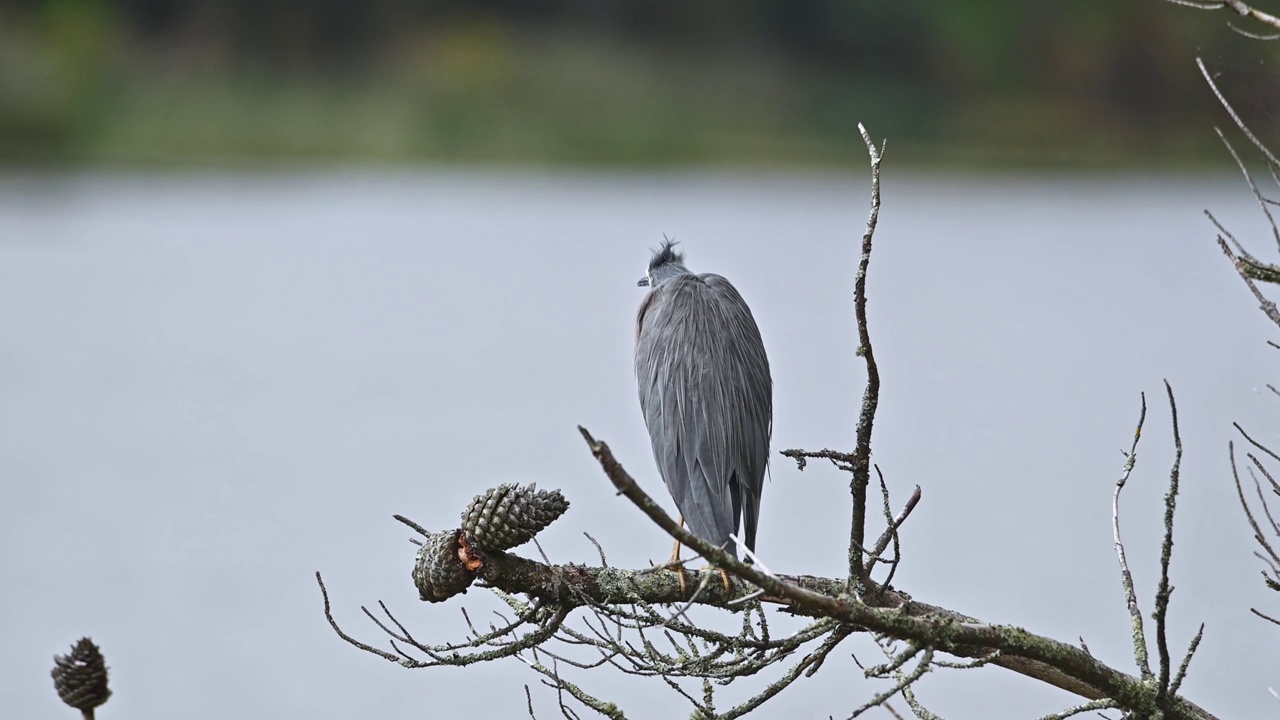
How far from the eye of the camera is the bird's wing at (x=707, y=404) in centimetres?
219

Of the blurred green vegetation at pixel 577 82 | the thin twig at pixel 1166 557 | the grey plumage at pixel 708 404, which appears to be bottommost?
the thin twig at pixel 1166 557

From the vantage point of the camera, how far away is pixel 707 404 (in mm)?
2229

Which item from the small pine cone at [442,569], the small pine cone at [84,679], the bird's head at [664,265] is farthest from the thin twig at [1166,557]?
the bird's head at [664,265]

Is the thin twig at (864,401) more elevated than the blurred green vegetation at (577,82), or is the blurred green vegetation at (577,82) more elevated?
the blurred green vegetation at (577,82)

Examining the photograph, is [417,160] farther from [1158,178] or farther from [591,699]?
[591,699]

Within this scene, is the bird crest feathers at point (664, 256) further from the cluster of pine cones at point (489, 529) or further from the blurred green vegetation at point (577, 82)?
the blurred green vegetation at point (577, 82)

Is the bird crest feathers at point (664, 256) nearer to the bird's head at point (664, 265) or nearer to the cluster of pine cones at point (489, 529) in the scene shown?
the bird's head at point (664, 265)

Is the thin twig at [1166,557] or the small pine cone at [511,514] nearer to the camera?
the thin twig at [1166,557]

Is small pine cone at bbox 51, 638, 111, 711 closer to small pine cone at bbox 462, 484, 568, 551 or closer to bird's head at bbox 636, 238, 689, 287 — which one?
small pine cone at bbox 462, 484, 568, 551

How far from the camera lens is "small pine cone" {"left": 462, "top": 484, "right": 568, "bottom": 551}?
4.90 feet

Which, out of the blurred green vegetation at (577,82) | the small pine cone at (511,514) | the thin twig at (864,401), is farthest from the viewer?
the blurred green vegetation at (577,82)

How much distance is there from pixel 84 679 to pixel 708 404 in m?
1.51

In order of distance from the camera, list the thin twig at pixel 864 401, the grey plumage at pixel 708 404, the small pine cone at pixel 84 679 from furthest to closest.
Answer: the grey plumage at pixel 708 404 → the thin twig at pixel 864 401 → the small pine cone at pixel 84 679

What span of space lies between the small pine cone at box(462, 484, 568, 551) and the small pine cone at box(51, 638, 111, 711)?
2.28ft
